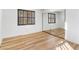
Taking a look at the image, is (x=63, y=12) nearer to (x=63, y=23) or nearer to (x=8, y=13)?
(x=63, y=23)

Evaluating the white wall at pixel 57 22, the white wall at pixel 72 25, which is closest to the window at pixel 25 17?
the white wall at pixel 57 22

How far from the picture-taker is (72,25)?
883 mm

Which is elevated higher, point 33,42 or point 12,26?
point 12,26

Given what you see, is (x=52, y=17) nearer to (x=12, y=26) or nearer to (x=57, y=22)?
(x=57, y=22)

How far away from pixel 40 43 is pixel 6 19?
42cm

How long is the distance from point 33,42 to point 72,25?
17.4 inches

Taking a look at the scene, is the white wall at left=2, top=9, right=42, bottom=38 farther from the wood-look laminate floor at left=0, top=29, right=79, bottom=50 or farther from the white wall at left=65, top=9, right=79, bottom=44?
the white wall at left=65, top=9, right=79, bottom=44

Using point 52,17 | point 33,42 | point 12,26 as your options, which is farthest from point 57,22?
point 12,26

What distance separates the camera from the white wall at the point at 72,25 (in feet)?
2.85

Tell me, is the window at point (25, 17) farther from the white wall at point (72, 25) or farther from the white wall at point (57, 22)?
the white wall at point (72, 25)
